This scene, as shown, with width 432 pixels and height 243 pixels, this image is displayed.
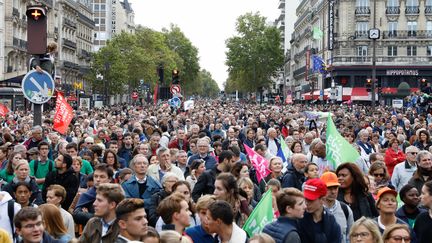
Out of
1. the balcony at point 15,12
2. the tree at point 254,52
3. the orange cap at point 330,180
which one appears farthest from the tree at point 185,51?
the orange cap at point 330,180

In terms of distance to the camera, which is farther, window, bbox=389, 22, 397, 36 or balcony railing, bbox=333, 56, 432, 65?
window, bbox=389, 22, 397, 36

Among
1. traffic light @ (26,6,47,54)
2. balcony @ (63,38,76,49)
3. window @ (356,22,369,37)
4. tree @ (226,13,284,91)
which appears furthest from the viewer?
tree @ (226,13,284,91)

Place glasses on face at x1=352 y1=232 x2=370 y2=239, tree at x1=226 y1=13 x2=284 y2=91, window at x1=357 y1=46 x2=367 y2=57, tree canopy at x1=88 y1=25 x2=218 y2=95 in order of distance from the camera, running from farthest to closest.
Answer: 1. tree at x1=226 y1=13 x2=284 y2=91
2. window at x1=357 y1=46 x2=367 y2=57
3. tree canopy at x1=88 y1=25 x2=218 y2=95
4. glasses on face at x1=352 y1=232 x2=370 y2=239

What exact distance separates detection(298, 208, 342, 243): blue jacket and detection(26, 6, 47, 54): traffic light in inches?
224

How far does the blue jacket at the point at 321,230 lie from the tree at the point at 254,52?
12102 cm

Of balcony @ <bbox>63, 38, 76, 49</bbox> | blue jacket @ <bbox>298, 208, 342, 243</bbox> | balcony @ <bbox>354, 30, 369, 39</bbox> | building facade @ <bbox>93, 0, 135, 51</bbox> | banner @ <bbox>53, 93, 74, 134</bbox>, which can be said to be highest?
building facade @ <bbox>93, 0, 135, 51</bbox>

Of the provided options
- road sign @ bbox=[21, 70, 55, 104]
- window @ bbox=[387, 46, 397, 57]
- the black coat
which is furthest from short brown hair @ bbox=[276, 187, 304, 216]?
window @ bbox=[387, 46, 397, 57]

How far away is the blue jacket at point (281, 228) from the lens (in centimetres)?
685

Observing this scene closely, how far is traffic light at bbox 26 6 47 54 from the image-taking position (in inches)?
452

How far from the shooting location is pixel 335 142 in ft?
42.3

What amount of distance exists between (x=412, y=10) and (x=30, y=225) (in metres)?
81.9

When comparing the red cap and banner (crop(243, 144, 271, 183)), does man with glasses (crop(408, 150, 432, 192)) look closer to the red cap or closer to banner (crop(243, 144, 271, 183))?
banner (crop(243, 144, 271, 183))

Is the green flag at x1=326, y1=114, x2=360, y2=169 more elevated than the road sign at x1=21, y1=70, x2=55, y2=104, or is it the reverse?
the road sign at x1=21, y1=70, x2=55, y2=104

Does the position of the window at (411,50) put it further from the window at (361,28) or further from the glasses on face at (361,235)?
the glasses on face at (361,235)
